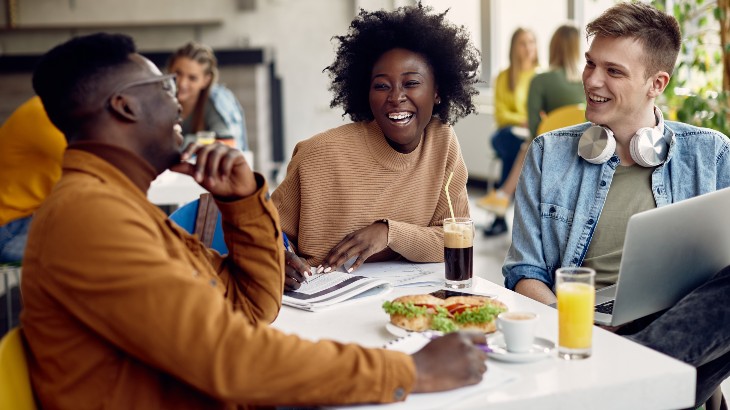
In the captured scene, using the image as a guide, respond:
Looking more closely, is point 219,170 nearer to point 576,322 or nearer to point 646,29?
point 576,322

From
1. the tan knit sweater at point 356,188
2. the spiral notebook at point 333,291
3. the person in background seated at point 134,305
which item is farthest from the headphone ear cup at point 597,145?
the person in background seated at point 134,305

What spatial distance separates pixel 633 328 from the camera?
1892 millimetres

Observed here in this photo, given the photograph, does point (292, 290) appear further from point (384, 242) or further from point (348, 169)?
point (348, 169)

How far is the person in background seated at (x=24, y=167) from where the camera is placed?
3297 mm

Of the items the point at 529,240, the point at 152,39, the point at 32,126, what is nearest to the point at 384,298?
the point at 529,240

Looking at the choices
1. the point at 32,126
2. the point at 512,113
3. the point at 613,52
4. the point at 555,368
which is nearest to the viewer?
the point at 555,368

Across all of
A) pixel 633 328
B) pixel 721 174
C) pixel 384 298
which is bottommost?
pixel 633 328

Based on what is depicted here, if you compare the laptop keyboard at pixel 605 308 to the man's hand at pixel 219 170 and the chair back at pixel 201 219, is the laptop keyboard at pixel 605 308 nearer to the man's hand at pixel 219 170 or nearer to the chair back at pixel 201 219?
the man's hand at pixel 219 170

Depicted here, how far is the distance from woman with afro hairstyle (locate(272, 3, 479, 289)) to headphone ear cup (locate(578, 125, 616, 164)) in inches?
14.9

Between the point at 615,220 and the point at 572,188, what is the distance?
0.42 feet

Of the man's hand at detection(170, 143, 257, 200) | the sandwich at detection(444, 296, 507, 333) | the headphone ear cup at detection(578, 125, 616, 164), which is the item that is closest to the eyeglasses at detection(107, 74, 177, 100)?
the man's hand at detection(170, 143, 257, 200)

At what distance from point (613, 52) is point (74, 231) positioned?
1.41 metres

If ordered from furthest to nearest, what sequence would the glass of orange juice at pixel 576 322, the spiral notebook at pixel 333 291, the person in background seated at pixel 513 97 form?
the person in background seated at pixel 513 97
the spiral notebook at pixel 333 291
the glass of orange juice at pixel 576 322

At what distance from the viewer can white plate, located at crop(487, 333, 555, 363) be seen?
133cm
